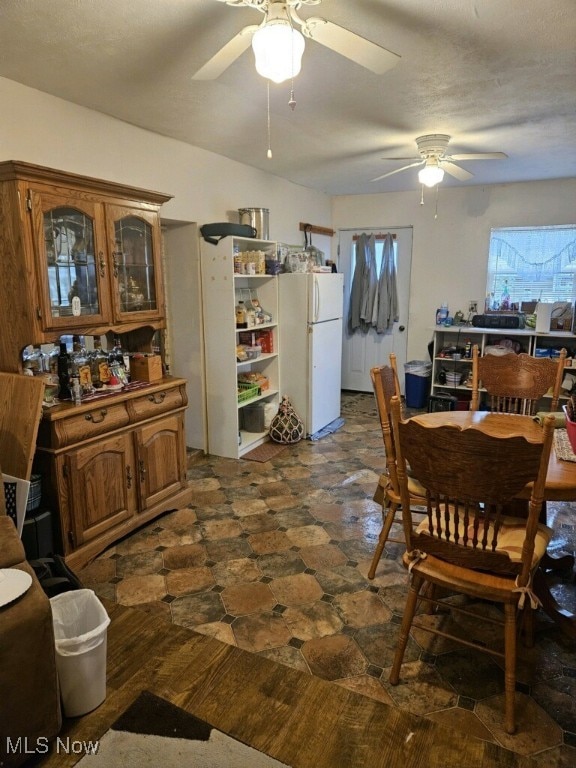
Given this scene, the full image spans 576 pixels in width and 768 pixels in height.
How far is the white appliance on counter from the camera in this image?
14.6 feet

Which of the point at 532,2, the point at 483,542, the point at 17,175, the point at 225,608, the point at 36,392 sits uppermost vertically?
the point at 532,2

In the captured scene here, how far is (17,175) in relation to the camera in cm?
224

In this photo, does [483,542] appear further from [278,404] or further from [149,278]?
[278,404]

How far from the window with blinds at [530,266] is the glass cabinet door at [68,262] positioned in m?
4.45

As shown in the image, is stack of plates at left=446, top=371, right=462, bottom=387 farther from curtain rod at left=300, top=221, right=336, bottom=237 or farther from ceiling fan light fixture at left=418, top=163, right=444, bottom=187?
ceiling fan light fixture at left=418, top=163, right=444, bottom=187

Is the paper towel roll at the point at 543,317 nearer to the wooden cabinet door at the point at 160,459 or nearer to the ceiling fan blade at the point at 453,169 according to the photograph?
the ceiling fan blade at the point at 453,169

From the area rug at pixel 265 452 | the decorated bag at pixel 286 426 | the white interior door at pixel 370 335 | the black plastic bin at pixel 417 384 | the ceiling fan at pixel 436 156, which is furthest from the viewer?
the white interior door at pixel 370 335

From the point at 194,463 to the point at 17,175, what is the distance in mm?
2500

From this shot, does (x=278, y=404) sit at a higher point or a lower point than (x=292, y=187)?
lower

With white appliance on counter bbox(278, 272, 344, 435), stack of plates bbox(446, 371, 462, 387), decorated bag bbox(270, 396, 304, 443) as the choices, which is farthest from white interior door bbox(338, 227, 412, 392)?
decorated bag bbox(270, 396, 304, 443)

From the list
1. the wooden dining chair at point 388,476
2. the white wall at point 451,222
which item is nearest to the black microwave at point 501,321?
the white wall at point 451,222

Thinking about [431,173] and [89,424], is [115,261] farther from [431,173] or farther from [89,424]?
[431,173]

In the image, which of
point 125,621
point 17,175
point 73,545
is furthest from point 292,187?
point 125,621

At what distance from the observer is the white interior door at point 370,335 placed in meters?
6.02
